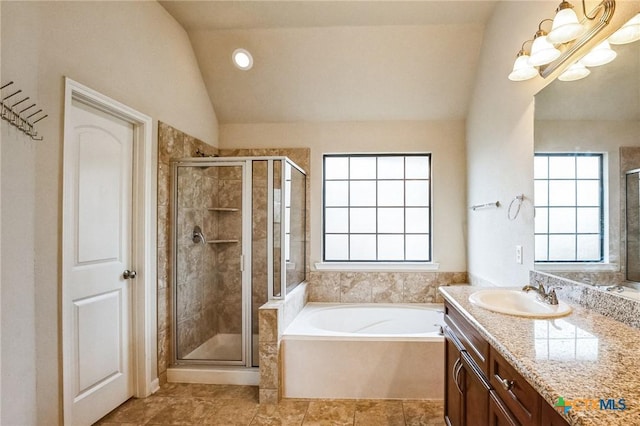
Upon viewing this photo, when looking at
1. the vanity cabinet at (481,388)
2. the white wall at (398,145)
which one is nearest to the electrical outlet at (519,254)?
the vanity cabinet at (481,388)

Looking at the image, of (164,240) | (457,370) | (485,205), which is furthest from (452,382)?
(164,240)

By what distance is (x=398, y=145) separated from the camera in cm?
351

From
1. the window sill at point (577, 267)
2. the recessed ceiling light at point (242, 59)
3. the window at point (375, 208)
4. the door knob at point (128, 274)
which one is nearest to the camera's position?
the window sill at point (577, 267)

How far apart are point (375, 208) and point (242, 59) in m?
1.95

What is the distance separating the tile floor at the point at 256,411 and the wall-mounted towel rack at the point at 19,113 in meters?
1.75

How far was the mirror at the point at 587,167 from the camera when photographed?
4.39 ft

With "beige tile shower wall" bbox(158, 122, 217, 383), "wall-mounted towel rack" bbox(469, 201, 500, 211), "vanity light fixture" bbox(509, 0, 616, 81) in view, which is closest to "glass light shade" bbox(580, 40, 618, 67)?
"vanity light fixture" bbox(509, 0, 616, 81)

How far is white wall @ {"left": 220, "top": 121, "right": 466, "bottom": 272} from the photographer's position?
3439mm

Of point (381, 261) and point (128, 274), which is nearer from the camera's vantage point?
point (128, 274)

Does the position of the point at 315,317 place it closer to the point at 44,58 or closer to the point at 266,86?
the point at 266,86

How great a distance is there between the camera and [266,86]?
10.9 ft

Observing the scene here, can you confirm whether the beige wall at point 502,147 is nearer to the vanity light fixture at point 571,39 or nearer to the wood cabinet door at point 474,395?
the vanity light fixture at point 571,39

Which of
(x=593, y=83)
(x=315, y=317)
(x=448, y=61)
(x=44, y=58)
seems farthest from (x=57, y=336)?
(x=448, y=61)

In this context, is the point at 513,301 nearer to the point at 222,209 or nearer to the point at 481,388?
the point at 481,388
